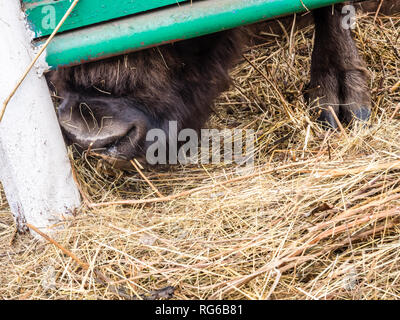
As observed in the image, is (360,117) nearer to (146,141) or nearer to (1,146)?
(146,141)

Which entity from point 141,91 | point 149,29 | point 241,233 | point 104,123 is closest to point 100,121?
point 104,123

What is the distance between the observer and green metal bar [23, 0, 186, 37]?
2.05 m

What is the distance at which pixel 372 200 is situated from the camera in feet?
5.96

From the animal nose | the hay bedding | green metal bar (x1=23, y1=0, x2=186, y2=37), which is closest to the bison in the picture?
the animal nose

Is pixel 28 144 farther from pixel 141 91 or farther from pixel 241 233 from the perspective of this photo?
pixel 241 233

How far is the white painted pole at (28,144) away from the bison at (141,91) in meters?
0.09

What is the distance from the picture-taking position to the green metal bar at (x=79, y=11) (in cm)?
205

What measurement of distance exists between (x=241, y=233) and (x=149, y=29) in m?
0.83

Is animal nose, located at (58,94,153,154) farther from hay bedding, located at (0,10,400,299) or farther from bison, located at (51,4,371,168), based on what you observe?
hay bedding, located at (0,10,400,299)

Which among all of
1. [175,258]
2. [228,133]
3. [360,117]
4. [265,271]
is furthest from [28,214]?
[360,117]

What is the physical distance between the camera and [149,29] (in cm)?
206
